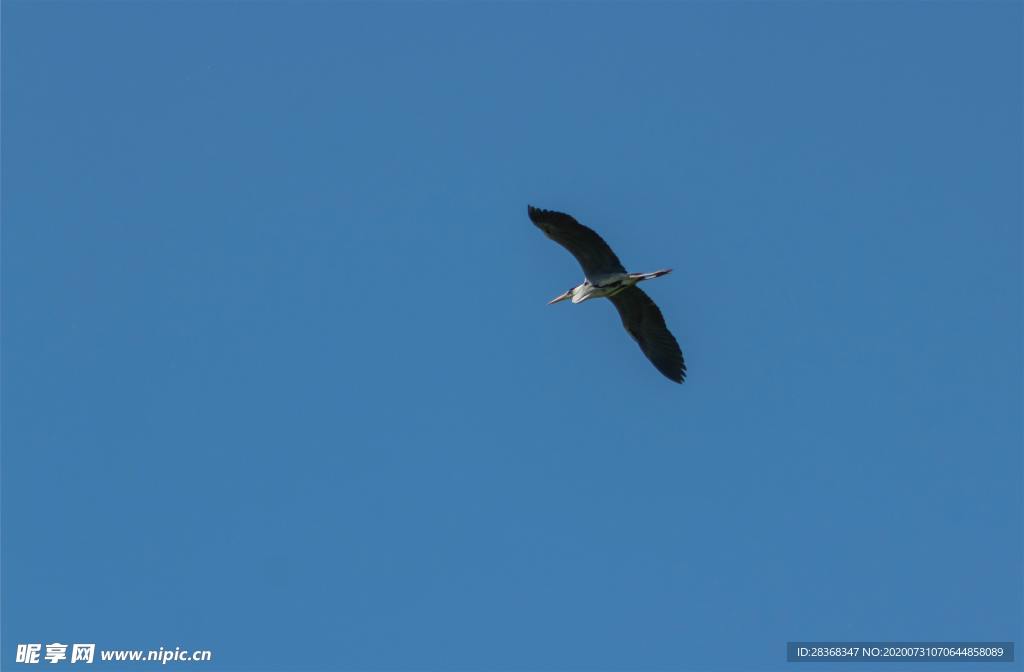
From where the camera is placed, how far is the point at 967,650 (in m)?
36.7

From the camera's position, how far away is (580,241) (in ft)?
115

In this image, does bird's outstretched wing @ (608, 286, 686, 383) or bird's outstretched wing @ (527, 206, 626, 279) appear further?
bird's outstretched wing @ (608, 286, 686, 383)

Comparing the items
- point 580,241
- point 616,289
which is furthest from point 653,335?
point 580,241

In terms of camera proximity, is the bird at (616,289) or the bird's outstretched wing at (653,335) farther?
the bird's outstretched wing at (653,335)

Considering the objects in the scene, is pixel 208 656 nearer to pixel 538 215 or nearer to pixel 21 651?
pixel 21 651

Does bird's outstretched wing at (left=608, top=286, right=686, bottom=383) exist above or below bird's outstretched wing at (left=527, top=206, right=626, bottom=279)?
below

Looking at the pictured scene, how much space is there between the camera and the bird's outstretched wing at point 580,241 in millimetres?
34531

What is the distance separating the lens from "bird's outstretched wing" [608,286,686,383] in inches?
1444

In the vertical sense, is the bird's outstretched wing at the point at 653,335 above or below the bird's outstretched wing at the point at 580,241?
below

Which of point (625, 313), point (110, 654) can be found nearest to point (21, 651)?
point (110, 654)

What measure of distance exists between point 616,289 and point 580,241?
139 cm

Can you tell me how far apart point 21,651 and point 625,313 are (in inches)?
527

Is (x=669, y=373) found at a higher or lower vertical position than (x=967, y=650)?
higher

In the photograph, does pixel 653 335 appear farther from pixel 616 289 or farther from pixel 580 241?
pixel 580 241
